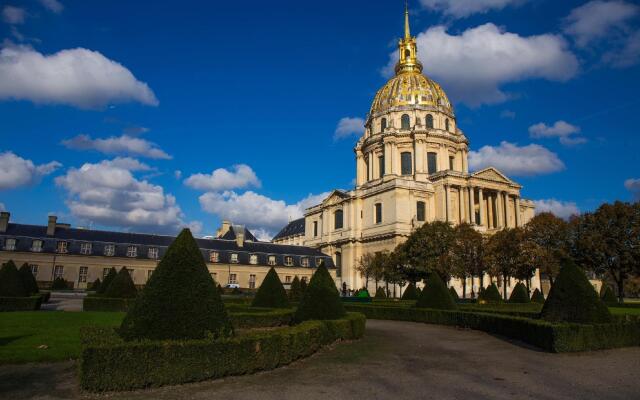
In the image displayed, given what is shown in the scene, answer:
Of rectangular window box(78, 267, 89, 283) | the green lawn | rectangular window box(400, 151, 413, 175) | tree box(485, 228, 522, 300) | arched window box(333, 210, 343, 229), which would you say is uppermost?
rectangular window box(400, 151, 413, 175)

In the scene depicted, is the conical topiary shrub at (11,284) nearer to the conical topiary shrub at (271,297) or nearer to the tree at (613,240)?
the conical topiary shrub at (271,297)

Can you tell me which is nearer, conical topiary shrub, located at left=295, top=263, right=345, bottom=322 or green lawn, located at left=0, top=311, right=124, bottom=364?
green lawn, located at left=0, top=311, right=124, bottom=364

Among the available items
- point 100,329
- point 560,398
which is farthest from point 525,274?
point 100,329

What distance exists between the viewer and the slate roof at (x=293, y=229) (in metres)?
96.2

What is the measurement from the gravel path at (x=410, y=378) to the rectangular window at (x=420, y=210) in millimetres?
53220

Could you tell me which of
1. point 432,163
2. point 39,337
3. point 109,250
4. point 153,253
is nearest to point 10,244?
point 109,250

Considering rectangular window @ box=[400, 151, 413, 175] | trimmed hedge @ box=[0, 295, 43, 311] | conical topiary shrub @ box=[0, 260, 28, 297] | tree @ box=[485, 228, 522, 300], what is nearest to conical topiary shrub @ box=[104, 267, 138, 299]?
conical topiary shrub @ box=[0, 260, 28, 297]

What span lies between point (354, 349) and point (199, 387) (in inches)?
252

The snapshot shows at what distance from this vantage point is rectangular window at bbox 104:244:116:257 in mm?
56750

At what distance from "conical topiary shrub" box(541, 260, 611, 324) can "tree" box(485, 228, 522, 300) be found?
29139 mm

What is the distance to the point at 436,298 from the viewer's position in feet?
86.1

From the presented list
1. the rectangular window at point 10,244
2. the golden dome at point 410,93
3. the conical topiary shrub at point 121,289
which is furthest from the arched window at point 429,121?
the rectangular window at point 10,244

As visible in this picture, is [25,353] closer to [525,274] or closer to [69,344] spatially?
[69,344]

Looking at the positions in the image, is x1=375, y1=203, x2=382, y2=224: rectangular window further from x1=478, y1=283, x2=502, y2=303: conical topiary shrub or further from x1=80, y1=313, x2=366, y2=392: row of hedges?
x1=80, y1=313, x2=366, y2=392: row of hedges
